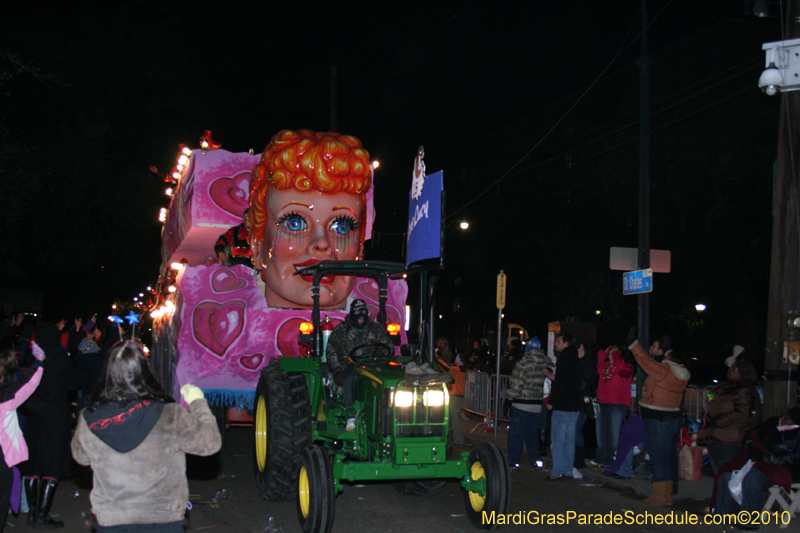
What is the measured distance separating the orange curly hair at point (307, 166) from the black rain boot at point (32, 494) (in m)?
4.15

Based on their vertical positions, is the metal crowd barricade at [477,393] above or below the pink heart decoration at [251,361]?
below

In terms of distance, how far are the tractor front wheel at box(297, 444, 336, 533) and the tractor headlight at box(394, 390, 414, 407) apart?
768 mm

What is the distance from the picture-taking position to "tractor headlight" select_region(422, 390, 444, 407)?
6117 millimetres

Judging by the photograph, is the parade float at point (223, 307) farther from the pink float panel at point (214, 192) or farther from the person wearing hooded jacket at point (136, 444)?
the person wearing hooded jacket at point (136, 444)

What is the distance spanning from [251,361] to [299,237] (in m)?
1.72

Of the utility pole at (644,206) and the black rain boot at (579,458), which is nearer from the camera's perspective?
the black rain boot at (579,458)

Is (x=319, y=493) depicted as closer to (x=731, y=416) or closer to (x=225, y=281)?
(x=225, y=281)

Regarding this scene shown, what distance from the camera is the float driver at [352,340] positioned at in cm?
688

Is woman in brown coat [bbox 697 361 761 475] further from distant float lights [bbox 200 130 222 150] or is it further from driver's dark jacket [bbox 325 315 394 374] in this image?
distant float lights [bbox 200 130 222 150]

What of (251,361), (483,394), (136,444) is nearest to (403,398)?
(136,444)

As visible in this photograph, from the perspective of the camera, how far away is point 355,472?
232 inches

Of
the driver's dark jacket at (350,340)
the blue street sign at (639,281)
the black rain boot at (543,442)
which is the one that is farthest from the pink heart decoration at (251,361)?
the blue street sign at (639,281)

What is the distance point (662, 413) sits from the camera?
306 inches

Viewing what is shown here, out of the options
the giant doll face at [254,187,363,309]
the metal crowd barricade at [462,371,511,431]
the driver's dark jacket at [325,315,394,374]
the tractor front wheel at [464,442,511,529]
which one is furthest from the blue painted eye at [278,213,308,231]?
the metal crowd barricade at [462,371,511,431]
